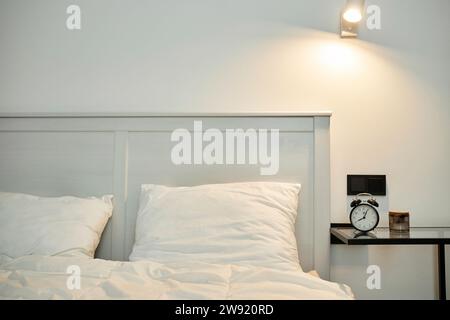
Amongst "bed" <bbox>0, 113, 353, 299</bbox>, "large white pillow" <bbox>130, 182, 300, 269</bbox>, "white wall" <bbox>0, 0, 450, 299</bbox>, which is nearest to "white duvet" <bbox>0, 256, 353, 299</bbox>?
"large white pillow" <bbox>130, 182, 300, 269</bbox>

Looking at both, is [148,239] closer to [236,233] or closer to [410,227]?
[236,233]

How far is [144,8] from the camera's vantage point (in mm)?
1986

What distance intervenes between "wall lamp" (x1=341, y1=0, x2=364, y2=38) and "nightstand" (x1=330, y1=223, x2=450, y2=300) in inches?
38.8

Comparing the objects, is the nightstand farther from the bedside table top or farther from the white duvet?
the white duvet

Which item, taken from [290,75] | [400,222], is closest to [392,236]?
[400,222]

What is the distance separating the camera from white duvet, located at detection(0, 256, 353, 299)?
1.09 m

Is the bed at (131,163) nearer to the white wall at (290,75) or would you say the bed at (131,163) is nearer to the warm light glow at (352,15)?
the white wall at (290,75)

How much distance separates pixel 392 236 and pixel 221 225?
0.72 meters

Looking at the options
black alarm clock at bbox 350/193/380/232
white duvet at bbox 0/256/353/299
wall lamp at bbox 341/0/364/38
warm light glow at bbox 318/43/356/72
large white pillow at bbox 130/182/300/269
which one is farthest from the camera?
warm light glow at bbox 318/43/356/72

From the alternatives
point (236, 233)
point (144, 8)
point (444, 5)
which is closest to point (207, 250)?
point (236, 233)

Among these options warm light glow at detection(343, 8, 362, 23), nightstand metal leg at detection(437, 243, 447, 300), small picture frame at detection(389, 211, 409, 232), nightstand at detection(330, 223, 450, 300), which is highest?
warm light glow at detection(343, 8, 362, 23)

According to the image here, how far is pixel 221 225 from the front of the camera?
1.57 meters

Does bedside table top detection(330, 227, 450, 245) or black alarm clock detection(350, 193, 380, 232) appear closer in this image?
bedside table top detection(330, 227, 450, 245)

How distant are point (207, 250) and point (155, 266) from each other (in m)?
0.24
